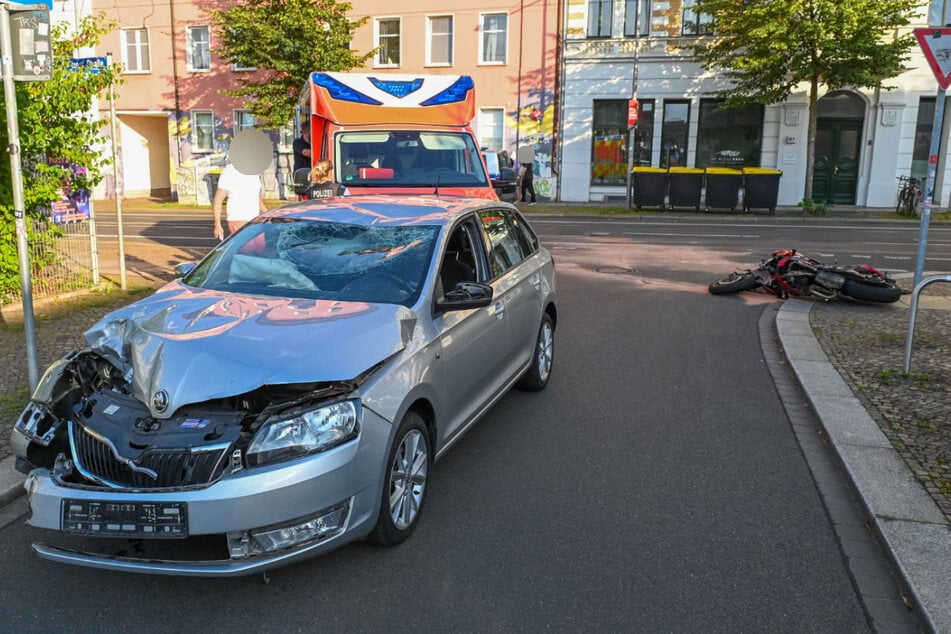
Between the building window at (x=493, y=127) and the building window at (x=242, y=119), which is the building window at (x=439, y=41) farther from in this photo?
the building window at (x=242, y=119)

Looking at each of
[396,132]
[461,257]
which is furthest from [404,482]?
[396,132]

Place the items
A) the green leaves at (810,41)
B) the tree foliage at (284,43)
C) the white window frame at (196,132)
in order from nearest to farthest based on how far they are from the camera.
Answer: the green leaves at (810,41) < the tree foliage at (284,43) < the white window frame at (196,132)

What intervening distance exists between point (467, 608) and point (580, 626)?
0.49 meters

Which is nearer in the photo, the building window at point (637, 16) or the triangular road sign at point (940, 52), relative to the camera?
the triangular road sign at point (940, 52)

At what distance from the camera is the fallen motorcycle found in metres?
10.2

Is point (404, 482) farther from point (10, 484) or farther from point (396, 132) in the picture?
point (396, 132)

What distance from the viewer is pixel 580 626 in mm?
3389

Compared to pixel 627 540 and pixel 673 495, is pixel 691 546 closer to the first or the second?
pixel 627 540

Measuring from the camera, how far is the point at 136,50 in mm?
33969

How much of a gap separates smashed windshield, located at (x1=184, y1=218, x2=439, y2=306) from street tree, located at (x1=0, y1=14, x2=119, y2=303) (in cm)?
441

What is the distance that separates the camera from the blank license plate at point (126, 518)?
3309 millimetres

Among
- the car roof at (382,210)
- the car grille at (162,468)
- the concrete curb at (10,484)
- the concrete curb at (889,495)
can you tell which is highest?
the car roof at (382,210)

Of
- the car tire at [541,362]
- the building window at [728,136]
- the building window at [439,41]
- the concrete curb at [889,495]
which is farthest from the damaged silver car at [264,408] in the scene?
the building window at [439,41]

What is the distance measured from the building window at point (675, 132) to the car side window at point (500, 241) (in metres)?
23.8
